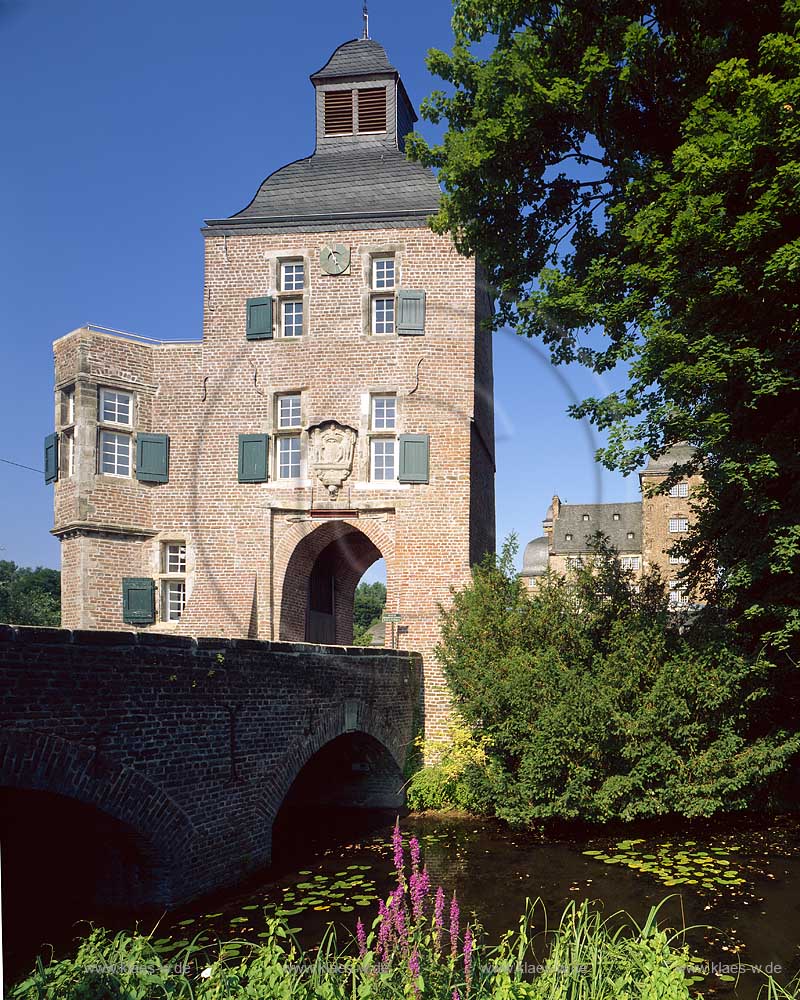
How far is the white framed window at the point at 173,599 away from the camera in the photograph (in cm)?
1936

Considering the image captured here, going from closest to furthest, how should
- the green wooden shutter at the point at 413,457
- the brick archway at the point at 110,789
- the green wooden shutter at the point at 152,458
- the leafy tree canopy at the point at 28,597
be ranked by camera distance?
the brick archway at the point at 110,789
the green wooden shutter at the point at 413,457
the green wooden shutter at the point at 152,458
the leafy tree canopy at the point at 28,597

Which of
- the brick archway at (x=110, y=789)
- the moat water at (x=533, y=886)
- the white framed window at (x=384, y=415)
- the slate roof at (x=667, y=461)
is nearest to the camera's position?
the brick archway at (x=110, y=789)

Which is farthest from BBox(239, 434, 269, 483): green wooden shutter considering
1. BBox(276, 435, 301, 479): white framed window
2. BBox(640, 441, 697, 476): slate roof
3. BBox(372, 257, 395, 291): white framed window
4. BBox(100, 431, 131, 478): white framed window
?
BBox(640, 441, 697, 476): slate roof

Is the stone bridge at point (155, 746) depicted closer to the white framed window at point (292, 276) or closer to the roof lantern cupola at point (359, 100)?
the white framed window at point (292, 276)

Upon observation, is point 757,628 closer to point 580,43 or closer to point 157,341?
point 580,43

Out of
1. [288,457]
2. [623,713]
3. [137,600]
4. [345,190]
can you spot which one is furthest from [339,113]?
[623,713]

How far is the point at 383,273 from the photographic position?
767 inches

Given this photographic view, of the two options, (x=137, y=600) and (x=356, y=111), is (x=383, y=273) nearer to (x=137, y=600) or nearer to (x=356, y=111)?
(x=356, y=111)

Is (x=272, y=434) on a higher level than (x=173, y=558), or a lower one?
higher

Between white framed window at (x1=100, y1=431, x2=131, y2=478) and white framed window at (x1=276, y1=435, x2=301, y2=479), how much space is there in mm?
3442

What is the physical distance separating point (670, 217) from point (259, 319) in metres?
10.8

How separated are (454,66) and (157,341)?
31.3 feet

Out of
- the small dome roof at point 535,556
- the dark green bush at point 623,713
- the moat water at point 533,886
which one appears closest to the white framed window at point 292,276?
the dark green bush at point 623,713

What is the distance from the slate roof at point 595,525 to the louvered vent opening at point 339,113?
39.2 metres
